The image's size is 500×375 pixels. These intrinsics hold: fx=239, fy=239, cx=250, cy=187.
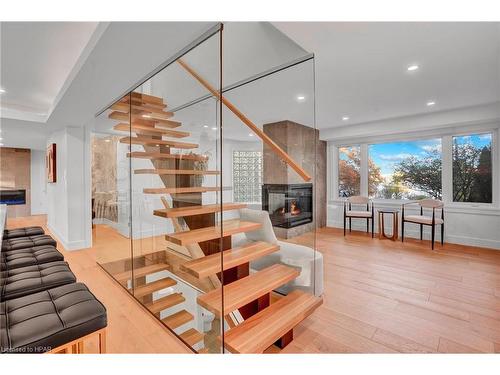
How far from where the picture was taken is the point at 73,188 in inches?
159

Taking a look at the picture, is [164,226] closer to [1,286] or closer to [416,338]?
[1,286]

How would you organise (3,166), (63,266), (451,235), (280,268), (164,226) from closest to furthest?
(63,266) < (280,268) < (164,226) < (451,235) < (3,166)

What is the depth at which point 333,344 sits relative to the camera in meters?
1.73

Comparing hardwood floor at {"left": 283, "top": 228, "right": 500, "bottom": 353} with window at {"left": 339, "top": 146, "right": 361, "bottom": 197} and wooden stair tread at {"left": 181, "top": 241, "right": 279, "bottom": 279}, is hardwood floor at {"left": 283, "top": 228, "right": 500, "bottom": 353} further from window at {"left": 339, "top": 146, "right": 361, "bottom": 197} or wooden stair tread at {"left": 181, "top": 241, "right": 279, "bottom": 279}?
window at {"left": 339, "top": 146, "right": 361, "bottom": 197}

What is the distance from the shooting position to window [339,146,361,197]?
5.90 meters

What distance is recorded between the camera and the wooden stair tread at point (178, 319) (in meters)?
1.96

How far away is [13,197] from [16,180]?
563mm

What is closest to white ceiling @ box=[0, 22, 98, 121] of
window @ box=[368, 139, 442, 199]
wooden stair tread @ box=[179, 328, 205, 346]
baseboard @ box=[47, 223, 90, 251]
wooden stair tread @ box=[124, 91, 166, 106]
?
wooden stair tread @ box=[124, 91, 166, 106]

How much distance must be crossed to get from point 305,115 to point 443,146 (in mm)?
3232

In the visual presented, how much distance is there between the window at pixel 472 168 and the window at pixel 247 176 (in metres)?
4.14

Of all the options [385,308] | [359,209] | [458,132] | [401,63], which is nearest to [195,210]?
[385,308]
